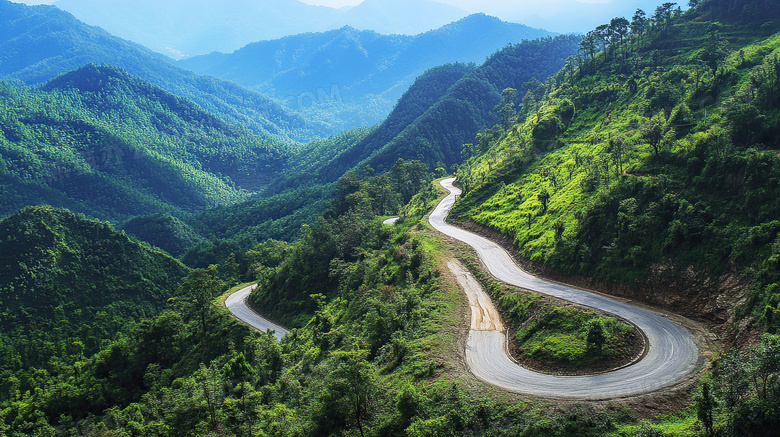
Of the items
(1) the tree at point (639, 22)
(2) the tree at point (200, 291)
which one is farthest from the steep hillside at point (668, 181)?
(2) the tree at point (200, 291)

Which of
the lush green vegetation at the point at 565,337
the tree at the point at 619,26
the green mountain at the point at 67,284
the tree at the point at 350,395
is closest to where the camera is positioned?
the tree at the point at 350,395

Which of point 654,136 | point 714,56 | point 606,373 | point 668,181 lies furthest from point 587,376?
point 714,56

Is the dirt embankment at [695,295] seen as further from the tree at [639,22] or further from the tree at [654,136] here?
the tree at [639,22]

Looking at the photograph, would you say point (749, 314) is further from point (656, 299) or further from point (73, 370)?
point (73, 370)

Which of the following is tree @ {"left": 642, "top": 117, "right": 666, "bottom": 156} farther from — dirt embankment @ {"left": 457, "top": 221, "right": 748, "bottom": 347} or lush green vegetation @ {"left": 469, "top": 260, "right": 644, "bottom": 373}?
lush green vegetation @ {"left": 469, "top": 260, "right": 644, "bottom": 373}

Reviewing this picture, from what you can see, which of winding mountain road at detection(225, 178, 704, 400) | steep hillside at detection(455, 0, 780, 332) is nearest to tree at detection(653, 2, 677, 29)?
steep hillside at detection(455, 0, 780, 332)

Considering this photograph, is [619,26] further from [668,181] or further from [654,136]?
[668,181]

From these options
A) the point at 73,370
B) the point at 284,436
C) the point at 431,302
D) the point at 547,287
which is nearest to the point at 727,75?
the point at 547,287

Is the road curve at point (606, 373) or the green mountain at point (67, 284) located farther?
the green mountain at point (67, 284)
